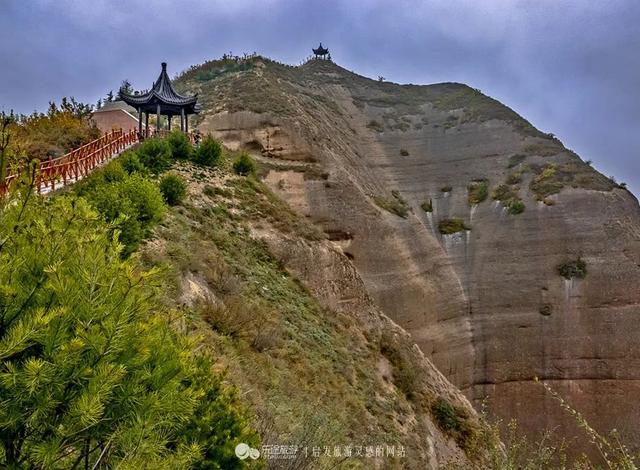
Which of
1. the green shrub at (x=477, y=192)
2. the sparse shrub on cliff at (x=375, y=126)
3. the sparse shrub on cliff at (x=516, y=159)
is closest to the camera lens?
the green shrub at (x=477, y=192)

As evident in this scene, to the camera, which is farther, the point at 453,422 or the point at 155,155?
the point at 155,155

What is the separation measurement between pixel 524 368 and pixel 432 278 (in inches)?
249

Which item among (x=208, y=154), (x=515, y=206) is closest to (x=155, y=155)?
(x=208, y=154)

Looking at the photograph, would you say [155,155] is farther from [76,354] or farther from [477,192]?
[477,192]

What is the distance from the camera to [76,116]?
78.7 feet

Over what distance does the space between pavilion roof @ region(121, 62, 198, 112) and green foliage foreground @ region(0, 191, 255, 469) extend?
19697 mm

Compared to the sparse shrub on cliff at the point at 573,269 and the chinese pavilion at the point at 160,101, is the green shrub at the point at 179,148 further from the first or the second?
the sparse shrub on cliff at the point at 573,269

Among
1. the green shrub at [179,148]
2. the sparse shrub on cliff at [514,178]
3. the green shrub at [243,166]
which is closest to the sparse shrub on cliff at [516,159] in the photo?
the sparse shrub on cliff at [514,178]

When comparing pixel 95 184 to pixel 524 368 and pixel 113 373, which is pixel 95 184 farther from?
pixel 524 368

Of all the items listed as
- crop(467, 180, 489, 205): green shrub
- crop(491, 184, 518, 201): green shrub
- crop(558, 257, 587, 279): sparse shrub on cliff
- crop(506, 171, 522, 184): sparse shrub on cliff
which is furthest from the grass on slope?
crop(506, 171, 522, 184): sparse shrub on cliff

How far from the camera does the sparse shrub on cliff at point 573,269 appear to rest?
26027mm

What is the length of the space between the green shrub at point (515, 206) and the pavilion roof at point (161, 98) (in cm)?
1954

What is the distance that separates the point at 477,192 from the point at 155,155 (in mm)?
21892

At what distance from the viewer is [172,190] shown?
15.5m
